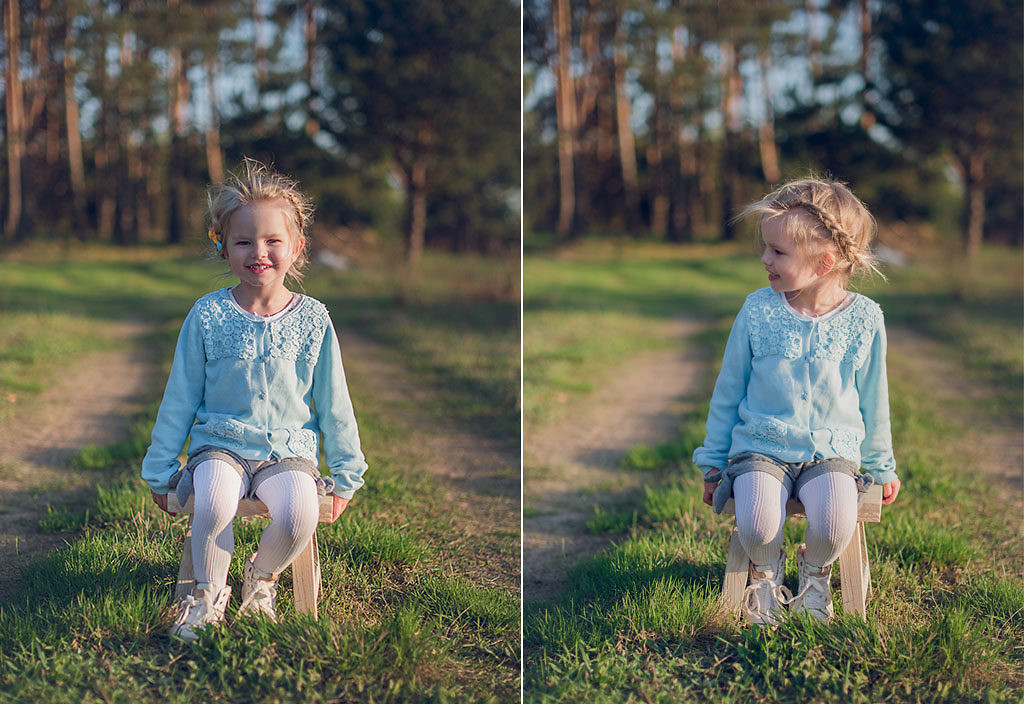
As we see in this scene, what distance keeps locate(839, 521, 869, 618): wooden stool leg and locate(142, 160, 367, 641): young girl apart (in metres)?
1.29

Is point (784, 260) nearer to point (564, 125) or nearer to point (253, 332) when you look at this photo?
point (253, 332)

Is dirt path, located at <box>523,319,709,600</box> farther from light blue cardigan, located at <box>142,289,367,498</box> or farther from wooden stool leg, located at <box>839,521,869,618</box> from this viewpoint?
light blue cardigan, located at <box>142,289,367,498</box>

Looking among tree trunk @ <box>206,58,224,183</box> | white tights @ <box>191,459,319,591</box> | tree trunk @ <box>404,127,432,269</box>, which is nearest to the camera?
white tights @ <box>191,459,319,591</box>

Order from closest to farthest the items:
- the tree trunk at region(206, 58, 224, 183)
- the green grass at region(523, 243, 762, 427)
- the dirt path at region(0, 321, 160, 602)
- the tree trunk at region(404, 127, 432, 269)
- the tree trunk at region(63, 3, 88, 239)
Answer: the dirt path at region(0, 321, 160, 602)
the tree trunk at region(63, 3, 88, 239)
the tree trunk at region(206, 58, 224, 183)
the green grass at region(523, 243, 762, 427)
the tree trunk at region(404, 127, 432, 269)

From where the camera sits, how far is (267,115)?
6.88 m

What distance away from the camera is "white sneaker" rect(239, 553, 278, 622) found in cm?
223

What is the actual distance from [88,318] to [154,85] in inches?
61.0

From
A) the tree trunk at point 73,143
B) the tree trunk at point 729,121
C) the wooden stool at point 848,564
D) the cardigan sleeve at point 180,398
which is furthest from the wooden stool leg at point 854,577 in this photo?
the tree trunk at point 729,121

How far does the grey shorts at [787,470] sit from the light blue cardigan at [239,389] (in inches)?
36.3

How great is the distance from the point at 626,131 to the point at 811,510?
29.8ft

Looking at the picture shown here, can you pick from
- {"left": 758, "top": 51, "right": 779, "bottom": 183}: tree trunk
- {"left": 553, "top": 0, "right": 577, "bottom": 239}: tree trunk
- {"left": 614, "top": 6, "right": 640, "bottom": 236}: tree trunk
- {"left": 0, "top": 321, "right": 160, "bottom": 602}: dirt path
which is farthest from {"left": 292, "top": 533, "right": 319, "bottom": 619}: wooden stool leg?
{"left": 553, "top": 0, "right": 577, "bottom": 239}: tree trunk

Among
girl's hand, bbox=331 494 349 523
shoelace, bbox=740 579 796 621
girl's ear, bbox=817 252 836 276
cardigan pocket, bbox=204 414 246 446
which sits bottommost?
shoelace, bbox=740 579 796 621

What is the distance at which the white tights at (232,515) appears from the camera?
2146mm

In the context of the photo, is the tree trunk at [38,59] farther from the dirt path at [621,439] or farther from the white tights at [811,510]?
the white tights at [811,510]
